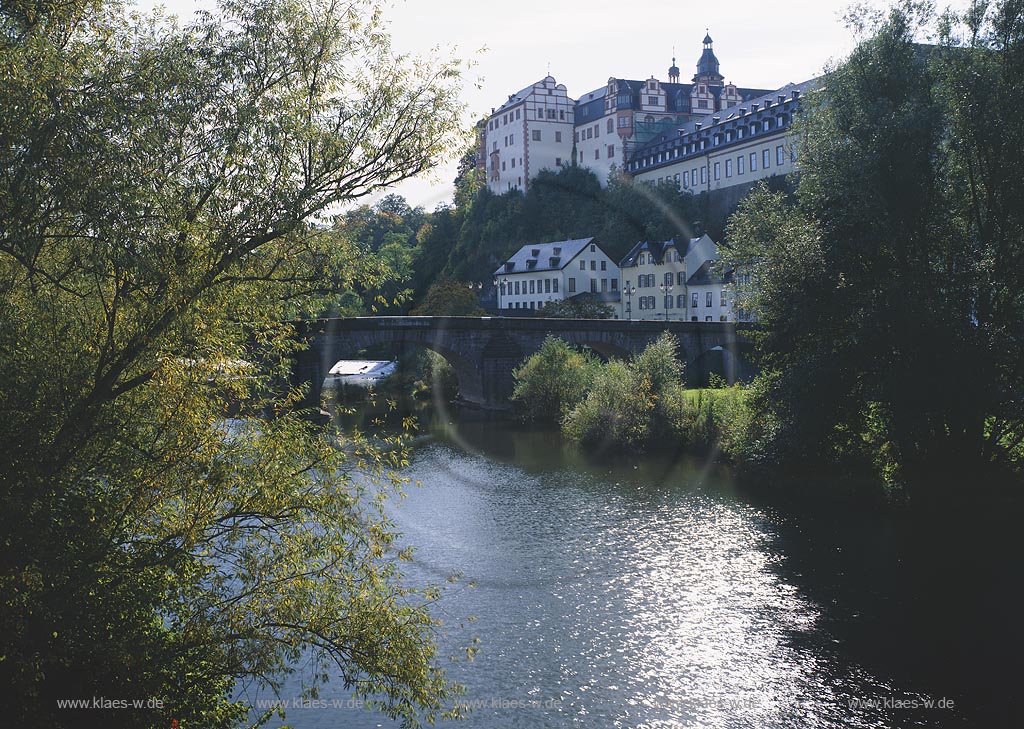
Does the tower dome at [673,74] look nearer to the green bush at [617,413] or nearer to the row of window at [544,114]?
the row of window at [544,114]

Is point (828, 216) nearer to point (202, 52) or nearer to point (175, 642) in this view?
point (202, 52)

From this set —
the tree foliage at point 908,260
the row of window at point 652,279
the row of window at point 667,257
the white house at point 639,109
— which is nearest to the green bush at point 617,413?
the tree foliage at point 908,260

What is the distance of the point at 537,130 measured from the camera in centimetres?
10500

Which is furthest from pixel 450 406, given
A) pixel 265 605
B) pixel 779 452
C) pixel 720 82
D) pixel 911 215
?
pixel 720 82

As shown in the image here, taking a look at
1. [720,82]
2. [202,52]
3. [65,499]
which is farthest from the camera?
[720,82]

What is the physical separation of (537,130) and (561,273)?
96.5 feet

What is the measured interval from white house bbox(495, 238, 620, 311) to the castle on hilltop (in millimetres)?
12905

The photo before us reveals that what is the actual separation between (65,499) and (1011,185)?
23222mm

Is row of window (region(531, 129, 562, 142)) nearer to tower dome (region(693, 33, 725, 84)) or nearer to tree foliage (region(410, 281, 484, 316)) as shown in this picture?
tower dome (region(693, 33, 725, 84))

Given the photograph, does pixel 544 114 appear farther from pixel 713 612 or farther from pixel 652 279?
pixel 713 612

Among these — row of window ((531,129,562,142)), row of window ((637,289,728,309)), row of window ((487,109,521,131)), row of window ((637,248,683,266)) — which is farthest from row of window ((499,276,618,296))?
row of window ((487,109,521,131))

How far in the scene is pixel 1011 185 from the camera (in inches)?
929

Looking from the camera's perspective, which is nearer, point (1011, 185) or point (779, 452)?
point (1011, 185)

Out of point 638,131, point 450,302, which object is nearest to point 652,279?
point 450,302
